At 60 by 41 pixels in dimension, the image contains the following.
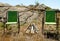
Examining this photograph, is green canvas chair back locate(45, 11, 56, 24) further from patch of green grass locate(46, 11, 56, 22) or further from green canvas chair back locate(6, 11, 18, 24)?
green canvas chair back locate(6, 11, 18, 24)

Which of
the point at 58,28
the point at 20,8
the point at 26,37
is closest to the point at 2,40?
the point at 26,37

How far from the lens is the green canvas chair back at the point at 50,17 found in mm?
7953

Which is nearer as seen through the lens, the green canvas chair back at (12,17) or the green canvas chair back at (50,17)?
the green canvas chair back at (50,17)

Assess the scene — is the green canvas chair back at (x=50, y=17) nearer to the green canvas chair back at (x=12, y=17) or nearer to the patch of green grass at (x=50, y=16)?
the patch of green grass at (x=50, y=16)

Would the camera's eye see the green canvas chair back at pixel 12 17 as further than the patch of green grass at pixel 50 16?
Yes

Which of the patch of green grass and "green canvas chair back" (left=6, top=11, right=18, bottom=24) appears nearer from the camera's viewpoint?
the patch of green grass

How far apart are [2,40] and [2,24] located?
73.7 inches

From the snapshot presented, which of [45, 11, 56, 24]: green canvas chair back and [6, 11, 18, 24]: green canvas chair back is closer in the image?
[45, 11, 56, 24]: green canvas chair back

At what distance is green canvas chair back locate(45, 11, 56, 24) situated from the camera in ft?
26.1

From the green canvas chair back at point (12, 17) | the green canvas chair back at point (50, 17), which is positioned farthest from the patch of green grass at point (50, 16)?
the green canvas chair back at point (12, 17)

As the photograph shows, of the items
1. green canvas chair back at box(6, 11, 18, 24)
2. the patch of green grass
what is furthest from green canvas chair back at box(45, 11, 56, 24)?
green canvas chair back at box(6, 11, 18, 24)

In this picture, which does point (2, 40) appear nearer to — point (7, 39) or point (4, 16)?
point (7, 39)

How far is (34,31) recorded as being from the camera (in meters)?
8.69

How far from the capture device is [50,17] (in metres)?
7.95
